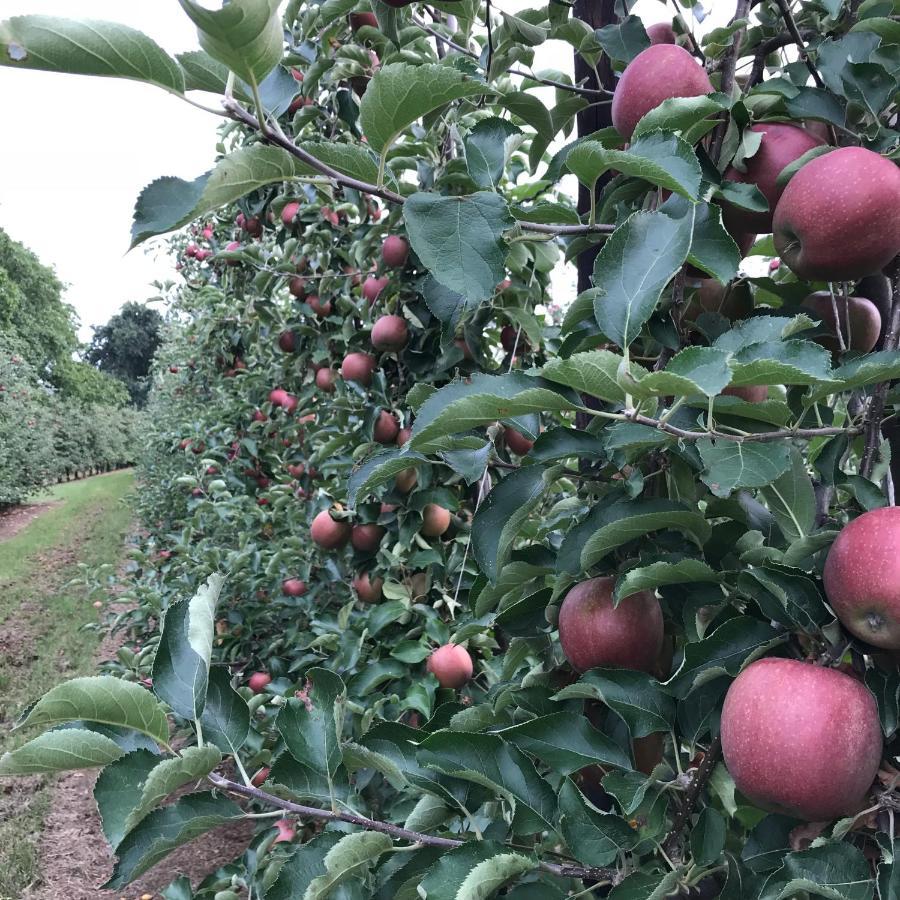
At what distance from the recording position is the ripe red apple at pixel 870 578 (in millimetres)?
550

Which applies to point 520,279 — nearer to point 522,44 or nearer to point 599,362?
point 522,44

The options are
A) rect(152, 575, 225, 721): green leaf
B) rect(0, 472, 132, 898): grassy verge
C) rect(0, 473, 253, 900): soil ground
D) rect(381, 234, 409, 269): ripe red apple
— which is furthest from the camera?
rect(0, 472, 132, 898): grassy verge

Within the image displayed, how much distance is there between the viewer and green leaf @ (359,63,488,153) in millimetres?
653

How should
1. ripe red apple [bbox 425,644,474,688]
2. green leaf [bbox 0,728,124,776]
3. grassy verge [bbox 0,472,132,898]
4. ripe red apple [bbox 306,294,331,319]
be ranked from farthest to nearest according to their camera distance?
1. grassy verge [bbox 0,472,132,898]
2. ripe red apple [bbox 306,294,331,319]
3. ripe red apple [bbox 425,644,474,688]
4. green leaf [bbox 0,728,124,776]

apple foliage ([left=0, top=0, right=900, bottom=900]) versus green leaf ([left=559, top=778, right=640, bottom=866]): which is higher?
apple foliage ([left=0, top=0, right=900, bottom=900])

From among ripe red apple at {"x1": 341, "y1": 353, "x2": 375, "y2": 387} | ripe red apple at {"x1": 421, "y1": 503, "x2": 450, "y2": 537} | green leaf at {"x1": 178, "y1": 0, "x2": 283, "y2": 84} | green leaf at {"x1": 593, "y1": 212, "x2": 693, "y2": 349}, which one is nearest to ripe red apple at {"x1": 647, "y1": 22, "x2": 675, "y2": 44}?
green leaf at {"x1": 593, "y1": 212, "x2": 693, "y2": 349}

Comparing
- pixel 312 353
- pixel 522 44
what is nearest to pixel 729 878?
pixel 522 44

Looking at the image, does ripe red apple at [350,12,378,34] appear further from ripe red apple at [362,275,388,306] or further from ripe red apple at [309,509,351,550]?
ripe red apple at [309,509,351,550]

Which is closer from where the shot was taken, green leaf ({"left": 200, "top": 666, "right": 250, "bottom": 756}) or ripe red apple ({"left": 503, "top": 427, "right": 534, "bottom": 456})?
green leaf ({"left": 200, "top": 666, "right": 250, "bottom": 756})

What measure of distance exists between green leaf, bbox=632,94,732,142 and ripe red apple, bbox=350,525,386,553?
4.51 ft

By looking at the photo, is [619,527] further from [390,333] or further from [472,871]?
[390,333]

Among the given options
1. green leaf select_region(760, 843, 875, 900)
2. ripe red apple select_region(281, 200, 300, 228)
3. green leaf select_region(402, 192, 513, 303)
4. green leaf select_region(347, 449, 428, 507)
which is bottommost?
green leaf select_region(760, 843, 875, 900)

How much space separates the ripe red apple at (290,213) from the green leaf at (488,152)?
6.01 ft

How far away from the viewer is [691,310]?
0.88m
